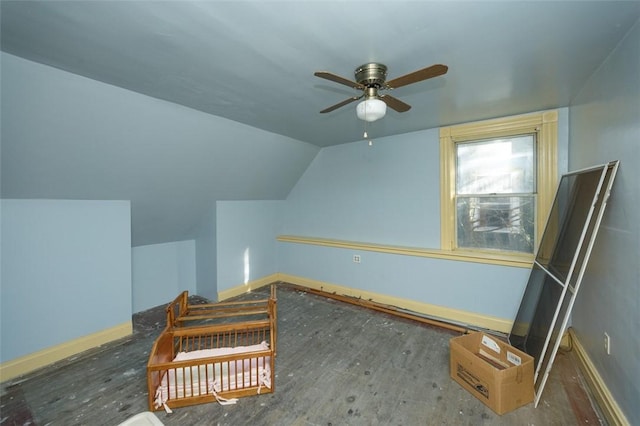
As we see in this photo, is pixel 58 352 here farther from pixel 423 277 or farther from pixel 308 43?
pixel 423 277

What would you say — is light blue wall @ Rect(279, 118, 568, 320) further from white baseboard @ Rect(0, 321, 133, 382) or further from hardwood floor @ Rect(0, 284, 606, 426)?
white baseboard @ Rect(0, 321, 133, 382)

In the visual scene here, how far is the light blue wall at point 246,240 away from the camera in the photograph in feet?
12.2

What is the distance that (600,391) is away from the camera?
1.76 m

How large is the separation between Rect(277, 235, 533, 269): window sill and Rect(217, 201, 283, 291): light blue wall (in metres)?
0.79

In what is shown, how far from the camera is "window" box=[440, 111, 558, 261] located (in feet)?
8.55

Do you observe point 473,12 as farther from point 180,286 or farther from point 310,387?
point 180,286

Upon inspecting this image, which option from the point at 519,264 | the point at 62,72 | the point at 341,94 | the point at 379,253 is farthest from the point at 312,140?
the point at 519,264

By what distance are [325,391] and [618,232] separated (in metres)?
2.17

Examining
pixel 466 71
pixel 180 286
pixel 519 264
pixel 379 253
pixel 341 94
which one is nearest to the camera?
pixel 466 71

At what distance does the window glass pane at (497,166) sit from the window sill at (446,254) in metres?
0.68

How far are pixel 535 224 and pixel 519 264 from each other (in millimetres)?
443

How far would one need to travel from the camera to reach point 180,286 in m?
3.93

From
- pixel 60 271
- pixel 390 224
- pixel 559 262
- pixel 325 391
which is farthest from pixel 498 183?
pixel 60 271

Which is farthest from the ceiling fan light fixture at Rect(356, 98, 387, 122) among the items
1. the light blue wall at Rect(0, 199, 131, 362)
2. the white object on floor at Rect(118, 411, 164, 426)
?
the light blue wall at Rect(0, 199, 131, 362)
